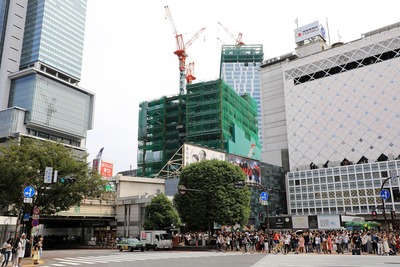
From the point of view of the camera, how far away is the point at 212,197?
4134 cm

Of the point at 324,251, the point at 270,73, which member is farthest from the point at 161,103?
the point at 324,251

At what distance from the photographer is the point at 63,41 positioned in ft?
445

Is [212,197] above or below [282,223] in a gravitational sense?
above

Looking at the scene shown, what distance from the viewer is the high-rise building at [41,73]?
403 feet

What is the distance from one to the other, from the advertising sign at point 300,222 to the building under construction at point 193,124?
50.5 metres

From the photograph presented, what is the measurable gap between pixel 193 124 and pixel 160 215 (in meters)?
54.2

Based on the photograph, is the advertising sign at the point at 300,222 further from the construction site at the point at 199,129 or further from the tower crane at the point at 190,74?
the tower crane at the point at 190,74

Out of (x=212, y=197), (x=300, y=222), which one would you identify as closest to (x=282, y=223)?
(x=300, y=222)

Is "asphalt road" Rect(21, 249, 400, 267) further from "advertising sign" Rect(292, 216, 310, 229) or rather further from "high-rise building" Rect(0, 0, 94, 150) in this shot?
"high-rise building" Rect(0, 0, 94, 150)

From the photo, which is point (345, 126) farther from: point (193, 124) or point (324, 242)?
point (324, 242)

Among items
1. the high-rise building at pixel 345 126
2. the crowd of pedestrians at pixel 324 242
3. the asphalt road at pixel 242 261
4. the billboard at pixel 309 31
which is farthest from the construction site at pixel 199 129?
the asphalt road at pixel 242 261

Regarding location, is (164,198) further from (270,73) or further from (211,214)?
(270,73)

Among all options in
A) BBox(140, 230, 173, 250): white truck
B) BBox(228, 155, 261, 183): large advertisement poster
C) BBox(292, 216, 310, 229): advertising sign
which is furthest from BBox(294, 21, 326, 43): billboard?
BBox(140, 230, 173, 250): white truck

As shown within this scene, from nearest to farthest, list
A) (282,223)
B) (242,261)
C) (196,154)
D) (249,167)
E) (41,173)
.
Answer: (242,261) < (41,173) < (282,223) < (196,154) < (249,167)
